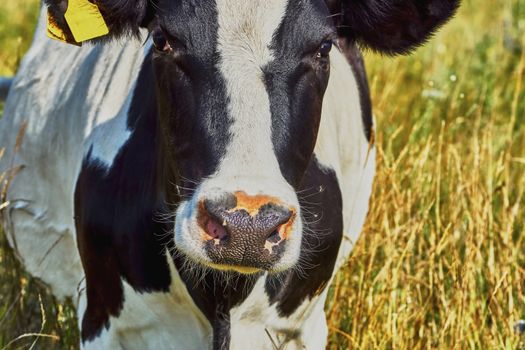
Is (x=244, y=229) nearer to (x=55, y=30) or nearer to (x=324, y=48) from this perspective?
(x=324, y=48)

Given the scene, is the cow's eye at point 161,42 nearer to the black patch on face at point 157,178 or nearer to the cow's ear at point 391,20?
the black patch on face at point 157,178

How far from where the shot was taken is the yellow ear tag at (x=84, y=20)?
4.38m

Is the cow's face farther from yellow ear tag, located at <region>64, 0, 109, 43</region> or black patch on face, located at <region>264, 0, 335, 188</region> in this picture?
yellow ear tag, located at <region>64, 0, 109, 43</region>

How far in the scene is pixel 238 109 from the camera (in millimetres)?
Answer: 3916

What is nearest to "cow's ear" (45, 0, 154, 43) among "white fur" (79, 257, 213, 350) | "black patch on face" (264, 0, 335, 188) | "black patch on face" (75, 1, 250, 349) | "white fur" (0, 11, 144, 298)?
"black patch on face" (75, 1, 250, 349)

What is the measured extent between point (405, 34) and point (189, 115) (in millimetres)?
1007

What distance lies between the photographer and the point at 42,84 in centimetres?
598

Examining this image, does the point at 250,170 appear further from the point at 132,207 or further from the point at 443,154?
the point at 443,154

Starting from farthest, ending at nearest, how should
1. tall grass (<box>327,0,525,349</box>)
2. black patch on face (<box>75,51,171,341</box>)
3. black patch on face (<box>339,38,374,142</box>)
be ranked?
black patch on face (<box>339,38,374,142</box>)
tall grass (<box>327,0,525,349</box>)
black patch on face (<box>75,51,171,341</box>)

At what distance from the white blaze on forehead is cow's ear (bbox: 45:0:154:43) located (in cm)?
41

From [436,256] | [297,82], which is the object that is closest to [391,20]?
[297,82]

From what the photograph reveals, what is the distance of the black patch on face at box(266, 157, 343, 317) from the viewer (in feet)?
15.1

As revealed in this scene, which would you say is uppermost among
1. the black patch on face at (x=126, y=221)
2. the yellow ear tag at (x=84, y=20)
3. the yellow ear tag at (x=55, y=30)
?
the yellow ear tag at (x=84, y=20)

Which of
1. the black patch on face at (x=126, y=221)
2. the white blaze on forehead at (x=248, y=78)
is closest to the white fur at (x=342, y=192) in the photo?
the black patch on face at (x=126, y=221)
